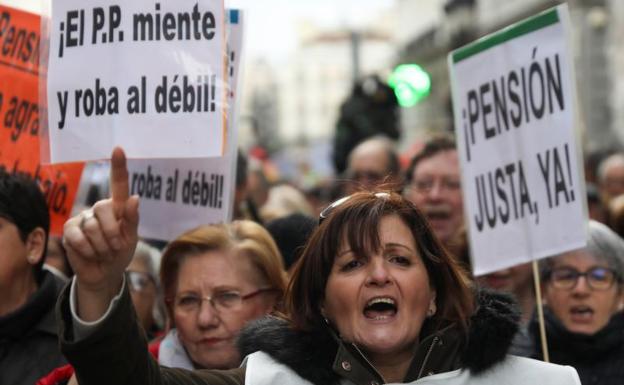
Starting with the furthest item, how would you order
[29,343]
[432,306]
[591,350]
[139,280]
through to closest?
[139,280] → [591,350] → [29,343] → [432,306]

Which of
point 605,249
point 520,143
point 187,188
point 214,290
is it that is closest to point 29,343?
point 214,290

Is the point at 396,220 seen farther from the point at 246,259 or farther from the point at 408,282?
the point at 246,259

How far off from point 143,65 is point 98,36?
0.20 metres

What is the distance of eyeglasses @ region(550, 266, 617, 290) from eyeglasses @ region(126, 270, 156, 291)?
70.1 inches

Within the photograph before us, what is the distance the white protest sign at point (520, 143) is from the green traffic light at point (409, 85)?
7.02m

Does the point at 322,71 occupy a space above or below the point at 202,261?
above

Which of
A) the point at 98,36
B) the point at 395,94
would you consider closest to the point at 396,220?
the point at 98,36

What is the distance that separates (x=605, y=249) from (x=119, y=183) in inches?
106

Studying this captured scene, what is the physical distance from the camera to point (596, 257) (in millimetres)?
5406

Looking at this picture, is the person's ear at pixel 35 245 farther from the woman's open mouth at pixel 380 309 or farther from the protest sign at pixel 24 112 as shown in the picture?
the woman's open mouth at pixel 380 309

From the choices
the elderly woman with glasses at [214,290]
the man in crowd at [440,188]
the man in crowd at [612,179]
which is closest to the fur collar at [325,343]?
the elderly woman with glasses at [214,290]

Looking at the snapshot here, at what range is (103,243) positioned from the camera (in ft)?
10.7

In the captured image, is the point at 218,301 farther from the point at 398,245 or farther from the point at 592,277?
the point at 592,277

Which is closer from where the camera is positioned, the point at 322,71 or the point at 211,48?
the point at 211,48
